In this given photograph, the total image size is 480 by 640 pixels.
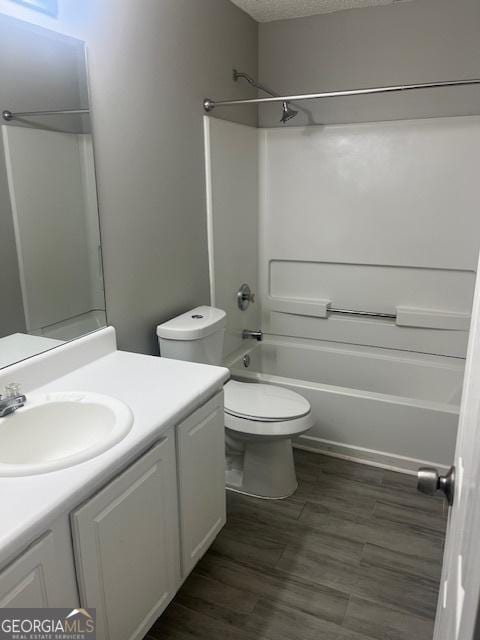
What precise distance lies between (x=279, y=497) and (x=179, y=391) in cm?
104

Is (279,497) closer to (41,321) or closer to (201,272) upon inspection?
(201,272)

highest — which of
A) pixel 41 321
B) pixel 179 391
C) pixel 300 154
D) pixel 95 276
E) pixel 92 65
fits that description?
pixel 92 65

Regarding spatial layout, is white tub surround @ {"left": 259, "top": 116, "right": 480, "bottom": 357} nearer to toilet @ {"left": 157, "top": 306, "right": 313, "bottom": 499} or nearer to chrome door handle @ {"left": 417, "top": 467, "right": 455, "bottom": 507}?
toilet @ {"left": 157, "top": 306, "right": 313, "bottom": 499}

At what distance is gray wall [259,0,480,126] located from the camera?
8.42 ft

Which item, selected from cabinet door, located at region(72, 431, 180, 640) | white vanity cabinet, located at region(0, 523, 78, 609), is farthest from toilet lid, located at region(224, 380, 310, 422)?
white vanity cabinet, located at region(0, 523, 78, 609)

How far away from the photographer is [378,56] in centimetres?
272

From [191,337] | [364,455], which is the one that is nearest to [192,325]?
[191,337]

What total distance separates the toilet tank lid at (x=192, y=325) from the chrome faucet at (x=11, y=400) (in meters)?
0.74

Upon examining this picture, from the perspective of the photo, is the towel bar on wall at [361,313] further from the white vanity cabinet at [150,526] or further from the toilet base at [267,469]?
the white vanity cabinet at [150,526]

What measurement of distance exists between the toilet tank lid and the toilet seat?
0.36m

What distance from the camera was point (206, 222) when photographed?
2.59m

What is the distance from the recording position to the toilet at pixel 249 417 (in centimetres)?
215

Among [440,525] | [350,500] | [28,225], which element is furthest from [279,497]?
[28,225]

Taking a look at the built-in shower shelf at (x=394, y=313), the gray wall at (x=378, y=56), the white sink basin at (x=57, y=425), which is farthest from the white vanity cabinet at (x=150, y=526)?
the gray wall at (x=378, y=56)
